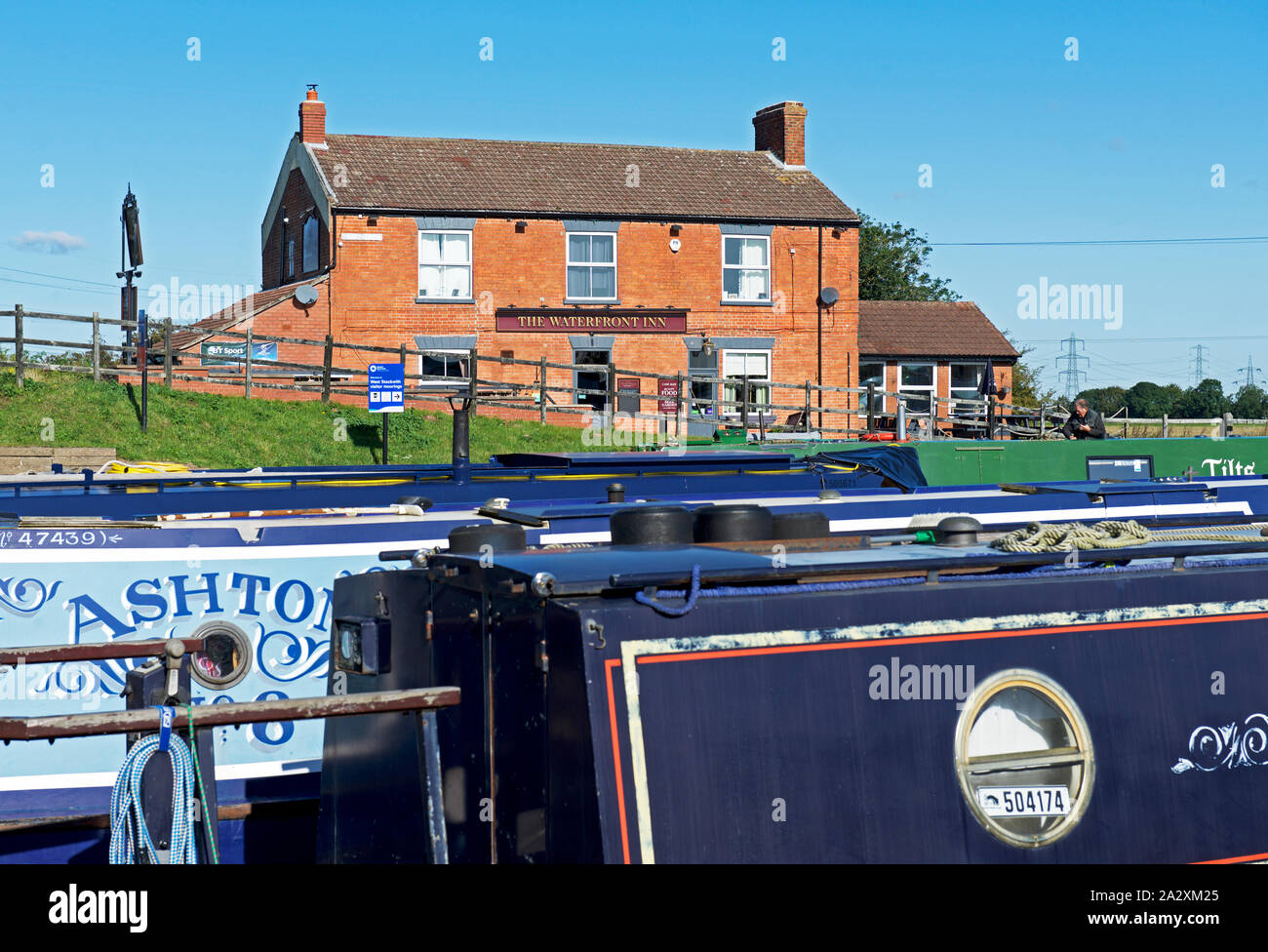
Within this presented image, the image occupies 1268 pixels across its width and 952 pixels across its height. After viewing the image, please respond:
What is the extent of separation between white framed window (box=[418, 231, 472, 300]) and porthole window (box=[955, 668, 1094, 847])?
24.5 m

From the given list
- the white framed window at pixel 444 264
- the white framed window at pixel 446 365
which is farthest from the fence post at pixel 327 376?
the white framed window at pixel 444 264

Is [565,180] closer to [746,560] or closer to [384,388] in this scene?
[384,388]

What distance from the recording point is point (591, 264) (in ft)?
93.1

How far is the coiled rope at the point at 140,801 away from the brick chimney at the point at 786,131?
2938 centimetres

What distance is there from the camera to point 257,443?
Result: 20.4m

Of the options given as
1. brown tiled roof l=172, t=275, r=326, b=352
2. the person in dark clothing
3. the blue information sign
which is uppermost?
brown tiled roof l=172, t=275, r=326, b=352

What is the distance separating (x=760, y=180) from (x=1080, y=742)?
2754 cm

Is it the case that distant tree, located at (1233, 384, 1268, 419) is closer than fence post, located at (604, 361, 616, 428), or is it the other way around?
fence post, located at (604, 361, 616, 428)

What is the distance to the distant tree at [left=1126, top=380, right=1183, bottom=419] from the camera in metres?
91.5

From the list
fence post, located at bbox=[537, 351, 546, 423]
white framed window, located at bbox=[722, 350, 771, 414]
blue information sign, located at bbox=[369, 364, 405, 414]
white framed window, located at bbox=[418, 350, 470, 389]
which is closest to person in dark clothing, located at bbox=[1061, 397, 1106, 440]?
blue information sign, located at bbox=[369, 364, 405, 414]

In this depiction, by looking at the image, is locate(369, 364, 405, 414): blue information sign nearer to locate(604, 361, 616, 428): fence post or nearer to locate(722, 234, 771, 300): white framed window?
locate(604, 361, 616, 428): fence post

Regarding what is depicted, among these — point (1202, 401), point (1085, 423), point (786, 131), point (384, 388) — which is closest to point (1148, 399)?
point (1202, 401)

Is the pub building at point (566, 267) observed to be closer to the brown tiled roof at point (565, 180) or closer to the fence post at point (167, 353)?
the brown tiled roof at point (565, 180)

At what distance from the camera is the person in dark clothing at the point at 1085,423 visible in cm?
1666
